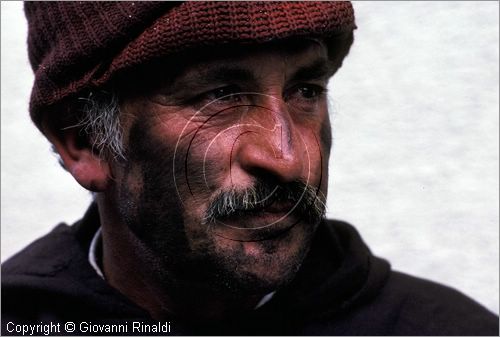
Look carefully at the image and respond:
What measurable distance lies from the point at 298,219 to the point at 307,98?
29 centimetres

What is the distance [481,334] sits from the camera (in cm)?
204

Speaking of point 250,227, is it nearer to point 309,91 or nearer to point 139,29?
point 309,91

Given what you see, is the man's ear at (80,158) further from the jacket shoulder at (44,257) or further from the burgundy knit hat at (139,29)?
the jacket shoulder at (44,257)

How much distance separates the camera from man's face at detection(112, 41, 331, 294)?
1.61 metres

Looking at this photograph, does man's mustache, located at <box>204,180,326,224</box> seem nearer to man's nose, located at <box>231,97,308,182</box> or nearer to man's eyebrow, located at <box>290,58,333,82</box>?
man's nose, located at <box>231,97,308,182</box>

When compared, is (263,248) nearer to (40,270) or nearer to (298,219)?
(298,219)

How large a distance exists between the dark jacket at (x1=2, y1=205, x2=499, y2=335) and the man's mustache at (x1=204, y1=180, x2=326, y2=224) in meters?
0.36

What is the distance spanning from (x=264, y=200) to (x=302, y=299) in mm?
432

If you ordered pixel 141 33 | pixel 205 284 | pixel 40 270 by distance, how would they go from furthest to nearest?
pixel 40 270 → pixel 205 284 → pixel 141 33

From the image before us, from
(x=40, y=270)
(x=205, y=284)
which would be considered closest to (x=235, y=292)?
(x=205, y=284)

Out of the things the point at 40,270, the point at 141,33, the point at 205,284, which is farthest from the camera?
the point at 40,270

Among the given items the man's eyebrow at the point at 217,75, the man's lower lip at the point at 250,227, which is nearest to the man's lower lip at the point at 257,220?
the man's lower lip at the point at 250,227

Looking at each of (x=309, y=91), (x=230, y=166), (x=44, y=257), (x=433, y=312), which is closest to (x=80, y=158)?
(x=44, y=257)

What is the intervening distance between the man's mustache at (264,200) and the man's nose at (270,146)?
0.09ft
